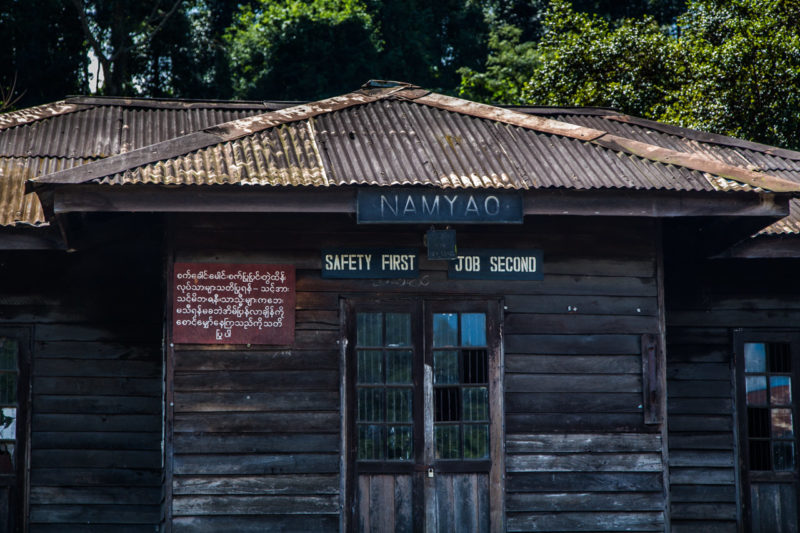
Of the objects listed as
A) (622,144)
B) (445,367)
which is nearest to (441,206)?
(445,367)

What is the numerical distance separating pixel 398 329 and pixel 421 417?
782mm

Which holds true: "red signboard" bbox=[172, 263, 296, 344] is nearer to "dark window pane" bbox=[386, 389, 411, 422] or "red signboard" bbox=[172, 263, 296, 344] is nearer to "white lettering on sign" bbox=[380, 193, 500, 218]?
"dark window pane" bbox=[386, 389, 411, 422]

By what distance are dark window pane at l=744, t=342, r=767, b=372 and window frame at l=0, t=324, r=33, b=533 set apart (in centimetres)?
734

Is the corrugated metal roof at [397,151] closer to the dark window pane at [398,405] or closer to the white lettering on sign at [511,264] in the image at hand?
the white lettering on sign at [511,264]

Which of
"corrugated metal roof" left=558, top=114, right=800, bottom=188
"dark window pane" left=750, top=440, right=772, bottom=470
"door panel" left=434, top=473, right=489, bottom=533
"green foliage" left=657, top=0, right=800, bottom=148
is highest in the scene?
"green foliage" left=657, top=0, right=800, bottom=148

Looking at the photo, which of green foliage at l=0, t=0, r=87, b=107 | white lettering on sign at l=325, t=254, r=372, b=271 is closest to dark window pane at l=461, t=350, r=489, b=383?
white lettering on sign at l=325, t=254, r=372, b=271

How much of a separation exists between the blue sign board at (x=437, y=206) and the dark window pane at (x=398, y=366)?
1274 mm

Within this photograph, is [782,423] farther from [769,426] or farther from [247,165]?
[247,165]

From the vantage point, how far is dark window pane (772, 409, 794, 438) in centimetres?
1117

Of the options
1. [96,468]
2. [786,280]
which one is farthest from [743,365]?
[96,468]

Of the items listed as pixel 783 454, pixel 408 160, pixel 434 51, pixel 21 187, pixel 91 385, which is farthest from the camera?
pixel 434 51

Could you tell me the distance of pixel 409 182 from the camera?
8.43m

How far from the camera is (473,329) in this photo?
9.21 meters

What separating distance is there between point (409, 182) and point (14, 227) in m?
3.50
